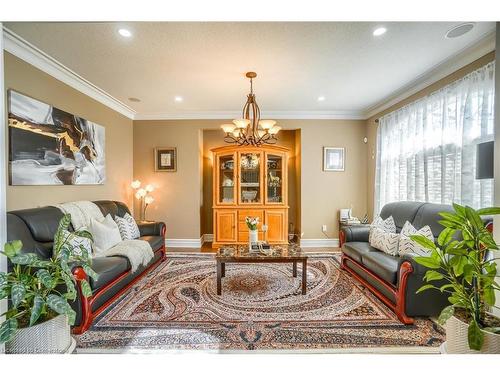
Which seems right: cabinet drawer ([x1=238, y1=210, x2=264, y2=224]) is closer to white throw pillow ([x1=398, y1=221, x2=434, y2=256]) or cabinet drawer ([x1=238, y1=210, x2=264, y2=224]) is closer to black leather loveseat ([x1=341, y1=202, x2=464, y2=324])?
black leather loveseat ([x1=341, y1=202, x2=464, y2=324])

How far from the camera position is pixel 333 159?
4.66 meters

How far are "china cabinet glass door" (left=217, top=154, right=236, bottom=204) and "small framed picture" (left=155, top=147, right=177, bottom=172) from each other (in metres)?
0.91

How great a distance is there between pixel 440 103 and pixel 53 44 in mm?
4370

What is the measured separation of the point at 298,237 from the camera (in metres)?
4.87

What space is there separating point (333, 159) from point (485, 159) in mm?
2937

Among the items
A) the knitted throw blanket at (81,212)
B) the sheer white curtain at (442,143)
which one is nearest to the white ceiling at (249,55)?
the sheer white curtain at (442,143)

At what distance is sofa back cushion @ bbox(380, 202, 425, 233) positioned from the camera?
9.48 ft

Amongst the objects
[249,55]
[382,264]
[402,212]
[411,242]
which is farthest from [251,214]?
[249,55]

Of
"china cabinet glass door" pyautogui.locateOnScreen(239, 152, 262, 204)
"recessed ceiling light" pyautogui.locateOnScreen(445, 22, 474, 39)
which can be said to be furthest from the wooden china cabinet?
"recessed ceiling light" pyautogui.locateOnScreen(445, 22, 474, 39)

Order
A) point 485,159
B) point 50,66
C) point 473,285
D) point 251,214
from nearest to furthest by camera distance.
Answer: point 473,285 < point 485,159 < point 50,66 < point 251,214

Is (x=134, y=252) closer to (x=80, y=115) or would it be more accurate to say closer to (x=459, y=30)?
(x=80, y=115)

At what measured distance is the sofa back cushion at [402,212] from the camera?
2891 millimetres
